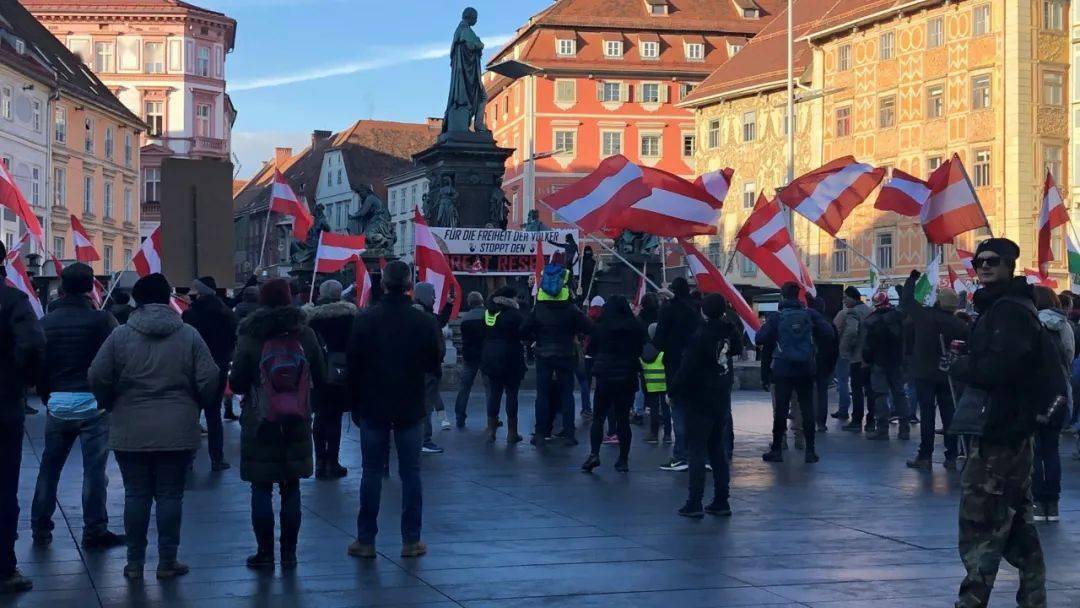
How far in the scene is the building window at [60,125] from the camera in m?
67.5

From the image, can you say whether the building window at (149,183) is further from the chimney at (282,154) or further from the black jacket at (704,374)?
the black jacket at (704,374)

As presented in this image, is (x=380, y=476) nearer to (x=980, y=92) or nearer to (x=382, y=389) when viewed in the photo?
(x=382, y=389)

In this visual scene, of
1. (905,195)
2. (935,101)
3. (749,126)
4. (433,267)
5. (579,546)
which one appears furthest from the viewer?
(749,126)

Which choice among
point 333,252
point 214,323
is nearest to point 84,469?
point 214,323

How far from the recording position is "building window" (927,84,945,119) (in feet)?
195

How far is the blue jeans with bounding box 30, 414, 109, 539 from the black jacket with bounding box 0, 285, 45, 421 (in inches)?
57.7

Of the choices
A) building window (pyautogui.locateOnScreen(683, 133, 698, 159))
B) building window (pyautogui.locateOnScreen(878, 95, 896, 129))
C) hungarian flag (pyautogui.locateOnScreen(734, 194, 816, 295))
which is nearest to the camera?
hungarian flag (pyautogui.locateOnScreen(734, 194, 816, 295))

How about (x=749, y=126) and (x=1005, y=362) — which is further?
(x=749, y=126)

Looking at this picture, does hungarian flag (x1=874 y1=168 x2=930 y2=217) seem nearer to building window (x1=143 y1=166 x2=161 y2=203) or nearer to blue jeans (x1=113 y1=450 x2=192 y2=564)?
blue jeans (x1=113 y1=450 x2=192 y2=564)

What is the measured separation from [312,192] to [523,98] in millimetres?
32010

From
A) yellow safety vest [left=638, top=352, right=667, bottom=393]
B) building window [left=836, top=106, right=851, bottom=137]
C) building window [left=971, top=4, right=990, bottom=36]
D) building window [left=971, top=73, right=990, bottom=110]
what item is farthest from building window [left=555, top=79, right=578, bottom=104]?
yellow safety vest [left=638, top=352, right=667, bottom=393]

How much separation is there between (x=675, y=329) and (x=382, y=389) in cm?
584

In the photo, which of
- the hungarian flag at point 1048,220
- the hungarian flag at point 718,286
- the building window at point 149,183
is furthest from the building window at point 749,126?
the hungarian flag at point 718,286

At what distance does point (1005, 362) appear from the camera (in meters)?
7.80
